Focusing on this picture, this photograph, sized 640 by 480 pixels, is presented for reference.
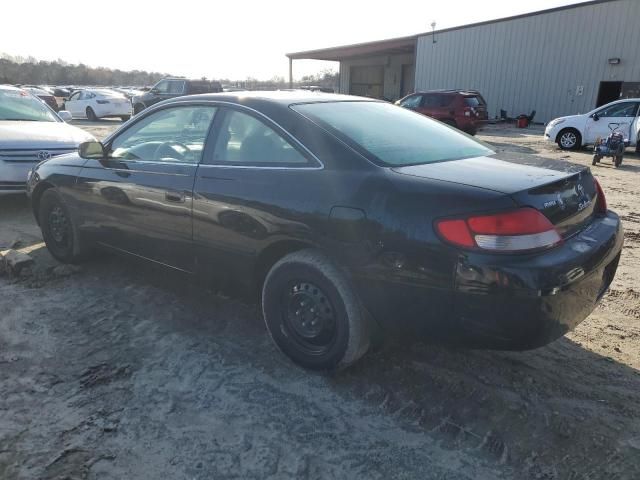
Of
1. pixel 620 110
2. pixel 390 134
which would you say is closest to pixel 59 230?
pixel 390 134

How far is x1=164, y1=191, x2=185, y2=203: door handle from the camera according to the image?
348 cm

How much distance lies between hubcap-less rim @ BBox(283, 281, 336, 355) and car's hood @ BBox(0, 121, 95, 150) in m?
4.44

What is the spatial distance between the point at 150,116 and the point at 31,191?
1837 mm

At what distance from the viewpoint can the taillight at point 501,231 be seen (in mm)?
2328

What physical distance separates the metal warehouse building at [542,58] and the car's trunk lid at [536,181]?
21842mm

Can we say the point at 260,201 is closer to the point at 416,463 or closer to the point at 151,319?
the point at 151,319

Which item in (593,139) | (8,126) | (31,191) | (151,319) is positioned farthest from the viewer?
(593,139)

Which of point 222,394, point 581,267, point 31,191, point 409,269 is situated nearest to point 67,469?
point 222,394

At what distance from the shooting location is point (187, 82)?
2034cm

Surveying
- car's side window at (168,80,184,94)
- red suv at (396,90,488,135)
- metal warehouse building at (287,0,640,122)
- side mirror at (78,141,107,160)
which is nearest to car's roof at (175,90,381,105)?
side mirror at (78,141,107,160)

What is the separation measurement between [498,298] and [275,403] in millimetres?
1312

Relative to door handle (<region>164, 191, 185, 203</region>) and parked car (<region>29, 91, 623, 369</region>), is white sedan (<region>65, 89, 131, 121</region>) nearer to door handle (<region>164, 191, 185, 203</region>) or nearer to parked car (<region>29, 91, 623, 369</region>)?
parked car (<region>29, 91, 623, 369</region>)

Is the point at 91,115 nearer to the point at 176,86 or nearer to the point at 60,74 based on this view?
the point at 176,86

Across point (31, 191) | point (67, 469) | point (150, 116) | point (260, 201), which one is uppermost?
point (150, 116)
